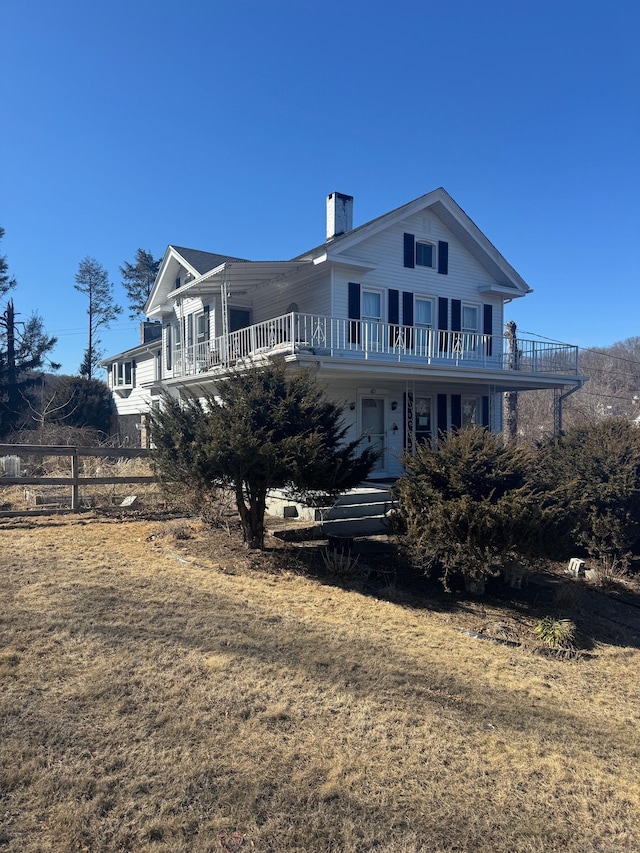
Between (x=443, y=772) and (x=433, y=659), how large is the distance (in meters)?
1.98

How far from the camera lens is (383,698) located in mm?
4254

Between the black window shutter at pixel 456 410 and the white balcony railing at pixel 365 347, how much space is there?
1373 millimetres

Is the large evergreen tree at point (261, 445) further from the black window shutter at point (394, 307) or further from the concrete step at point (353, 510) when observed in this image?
the black window shutter at point (394, 307)

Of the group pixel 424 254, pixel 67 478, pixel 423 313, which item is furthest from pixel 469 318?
pixel 67 478

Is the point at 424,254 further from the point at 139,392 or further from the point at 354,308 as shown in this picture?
the point at 139,392

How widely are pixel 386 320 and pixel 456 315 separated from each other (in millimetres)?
3088

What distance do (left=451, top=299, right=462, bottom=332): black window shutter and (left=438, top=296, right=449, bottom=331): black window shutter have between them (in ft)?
0.89

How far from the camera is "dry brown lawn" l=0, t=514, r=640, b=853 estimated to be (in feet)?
9.12

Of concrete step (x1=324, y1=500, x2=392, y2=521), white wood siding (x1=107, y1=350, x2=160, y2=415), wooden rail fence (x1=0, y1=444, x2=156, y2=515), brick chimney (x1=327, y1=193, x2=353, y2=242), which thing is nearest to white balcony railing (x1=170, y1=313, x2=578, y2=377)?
wooden rail fence (x1=0, y1=444, x2=156, y2=515)

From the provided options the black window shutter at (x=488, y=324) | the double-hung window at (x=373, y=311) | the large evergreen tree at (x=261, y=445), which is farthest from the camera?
the black window shutter at (x=488, y=324)

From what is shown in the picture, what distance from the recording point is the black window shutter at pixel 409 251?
17156 mm

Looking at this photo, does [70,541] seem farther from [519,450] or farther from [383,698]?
[519,450]

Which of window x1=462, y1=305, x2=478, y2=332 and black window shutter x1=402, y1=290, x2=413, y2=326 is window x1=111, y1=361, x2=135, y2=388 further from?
window x1=462, y1=305, x2=478, y2=332

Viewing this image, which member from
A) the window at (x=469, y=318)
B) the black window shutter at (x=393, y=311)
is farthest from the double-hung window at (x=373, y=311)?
the window at (x=469, y=318)
